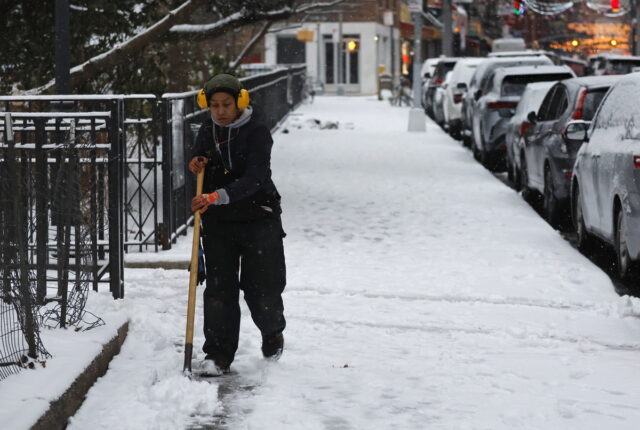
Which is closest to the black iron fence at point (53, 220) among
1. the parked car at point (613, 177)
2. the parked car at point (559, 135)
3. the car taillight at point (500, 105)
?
the parked car at point (613, 177)

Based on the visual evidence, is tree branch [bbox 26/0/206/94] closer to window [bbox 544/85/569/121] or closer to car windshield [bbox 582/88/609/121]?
window [bbox 544/85/569/121]

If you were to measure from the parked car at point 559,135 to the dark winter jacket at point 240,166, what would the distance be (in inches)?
291

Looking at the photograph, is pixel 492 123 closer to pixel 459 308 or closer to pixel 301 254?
pixel 301 254

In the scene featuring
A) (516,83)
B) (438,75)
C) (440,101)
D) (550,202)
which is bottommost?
(550,202)

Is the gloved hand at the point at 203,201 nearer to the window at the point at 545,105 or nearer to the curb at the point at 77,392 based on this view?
the curb at the point at 77,392

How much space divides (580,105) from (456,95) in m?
16.1

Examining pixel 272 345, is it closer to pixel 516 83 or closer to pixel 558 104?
pixel 558 104

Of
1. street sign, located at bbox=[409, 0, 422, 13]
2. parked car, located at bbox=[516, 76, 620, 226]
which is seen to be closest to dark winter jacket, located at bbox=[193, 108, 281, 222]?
parked car, located at bbox=[516, 76, 620, 226]

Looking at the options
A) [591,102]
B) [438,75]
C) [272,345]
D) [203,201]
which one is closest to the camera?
[203,201]

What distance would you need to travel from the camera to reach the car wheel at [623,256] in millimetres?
11000

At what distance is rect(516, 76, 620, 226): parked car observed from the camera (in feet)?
49.4

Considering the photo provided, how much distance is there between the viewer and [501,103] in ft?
75.6

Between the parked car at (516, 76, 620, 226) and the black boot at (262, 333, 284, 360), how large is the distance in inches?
283

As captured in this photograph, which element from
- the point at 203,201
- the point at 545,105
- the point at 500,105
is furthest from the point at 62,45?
the point at 500,105
